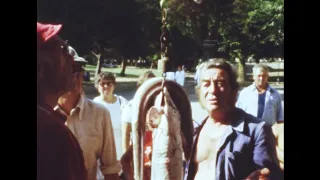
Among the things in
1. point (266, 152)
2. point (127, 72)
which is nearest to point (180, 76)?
point (127, 72)

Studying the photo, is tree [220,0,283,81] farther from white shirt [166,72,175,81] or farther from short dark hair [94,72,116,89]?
short dark hair [94,72,116,89]

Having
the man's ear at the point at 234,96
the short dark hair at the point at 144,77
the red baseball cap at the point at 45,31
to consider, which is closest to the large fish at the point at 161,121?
the short dark hair at the point at 144,77

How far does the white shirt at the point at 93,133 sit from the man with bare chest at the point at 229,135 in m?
0.57

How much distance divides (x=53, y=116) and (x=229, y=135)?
1.10 metres

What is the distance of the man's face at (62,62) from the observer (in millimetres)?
3072

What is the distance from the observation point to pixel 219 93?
310 centimetres

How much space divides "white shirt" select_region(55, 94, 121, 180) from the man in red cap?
0.04 m

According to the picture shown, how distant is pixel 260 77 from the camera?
123 inches

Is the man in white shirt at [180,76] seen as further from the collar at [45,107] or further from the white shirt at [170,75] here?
the collar at [45,107]

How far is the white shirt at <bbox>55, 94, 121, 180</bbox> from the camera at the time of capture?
310 cm

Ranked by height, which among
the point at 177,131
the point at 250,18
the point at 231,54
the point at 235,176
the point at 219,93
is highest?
the point at 250,18
